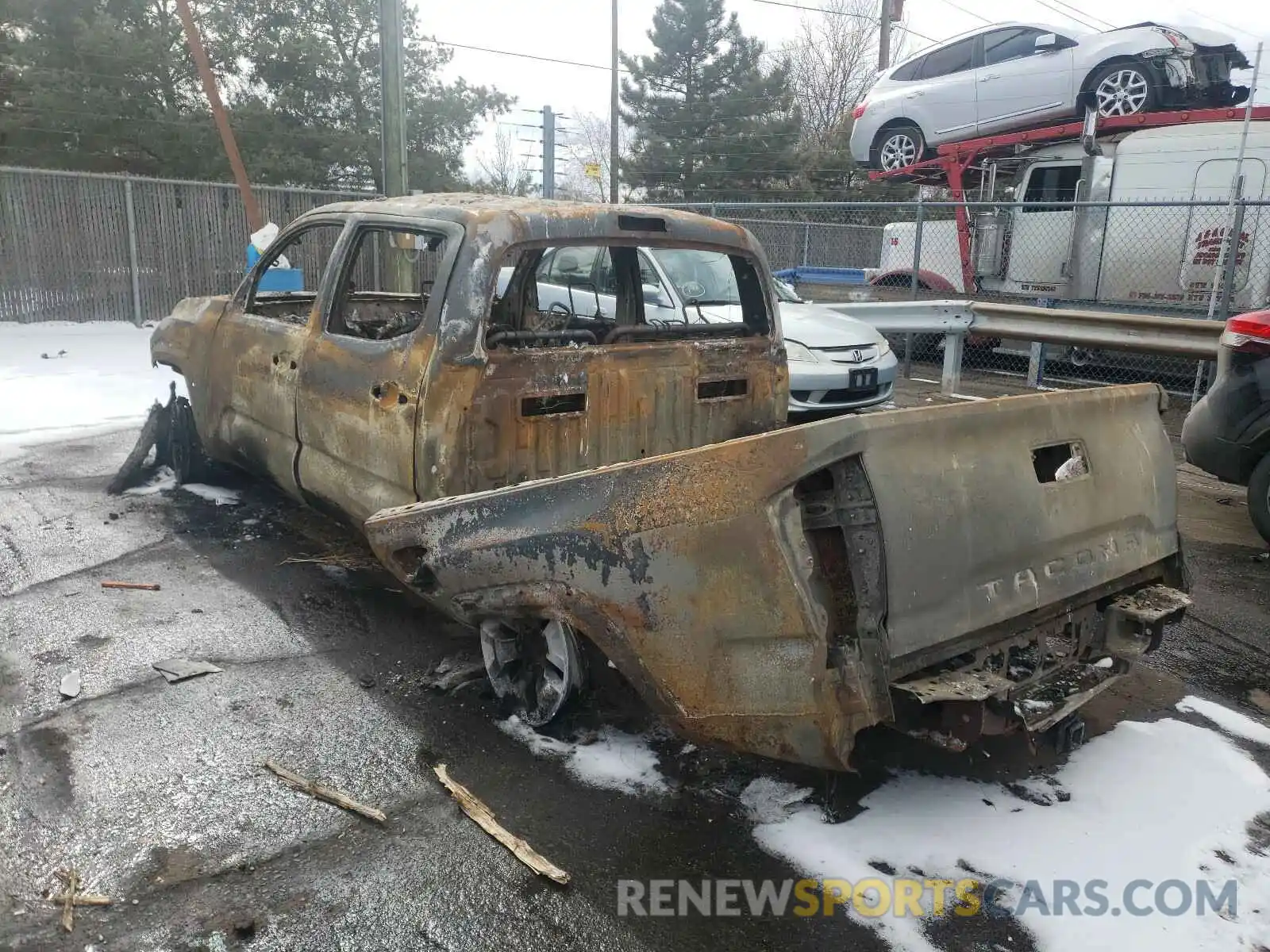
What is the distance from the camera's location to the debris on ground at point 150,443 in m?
6.27

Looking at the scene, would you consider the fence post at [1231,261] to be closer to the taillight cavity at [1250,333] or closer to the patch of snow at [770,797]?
the taillight cavity at [1250,333]

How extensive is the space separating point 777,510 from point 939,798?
1291 mm

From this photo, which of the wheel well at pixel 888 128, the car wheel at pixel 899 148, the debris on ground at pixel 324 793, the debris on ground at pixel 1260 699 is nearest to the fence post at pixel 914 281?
the car wheel at pixel 899 148

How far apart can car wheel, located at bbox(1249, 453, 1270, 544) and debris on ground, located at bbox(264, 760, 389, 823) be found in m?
5.27

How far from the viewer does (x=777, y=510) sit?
2457 mm

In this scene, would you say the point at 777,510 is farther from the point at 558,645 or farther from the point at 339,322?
the point at 339,322

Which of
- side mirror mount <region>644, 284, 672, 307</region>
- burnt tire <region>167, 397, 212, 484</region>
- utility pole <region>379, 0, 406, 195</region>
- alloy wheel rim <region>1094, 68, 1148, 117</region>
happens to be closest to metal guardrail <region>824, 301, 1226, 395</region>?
side mirror mount <region>644, 284, 672, 307</region>

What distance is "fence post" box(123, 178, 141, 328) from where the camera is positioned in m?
13.4

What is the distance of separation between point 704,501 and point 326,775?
5.34ft

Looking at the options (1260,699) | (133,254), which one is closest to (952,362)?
(1260,699)

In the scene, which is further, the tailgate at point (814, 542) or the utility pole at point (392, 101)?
the utility pole at point (392, 101)

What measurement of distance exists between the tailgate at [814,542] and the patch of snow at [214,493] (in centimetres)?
356

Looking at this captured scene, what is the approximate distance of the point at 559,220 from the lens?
3.88 metres

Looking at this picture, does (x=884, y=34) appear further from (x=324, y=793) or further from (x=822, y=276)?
(x=324, y=793)
